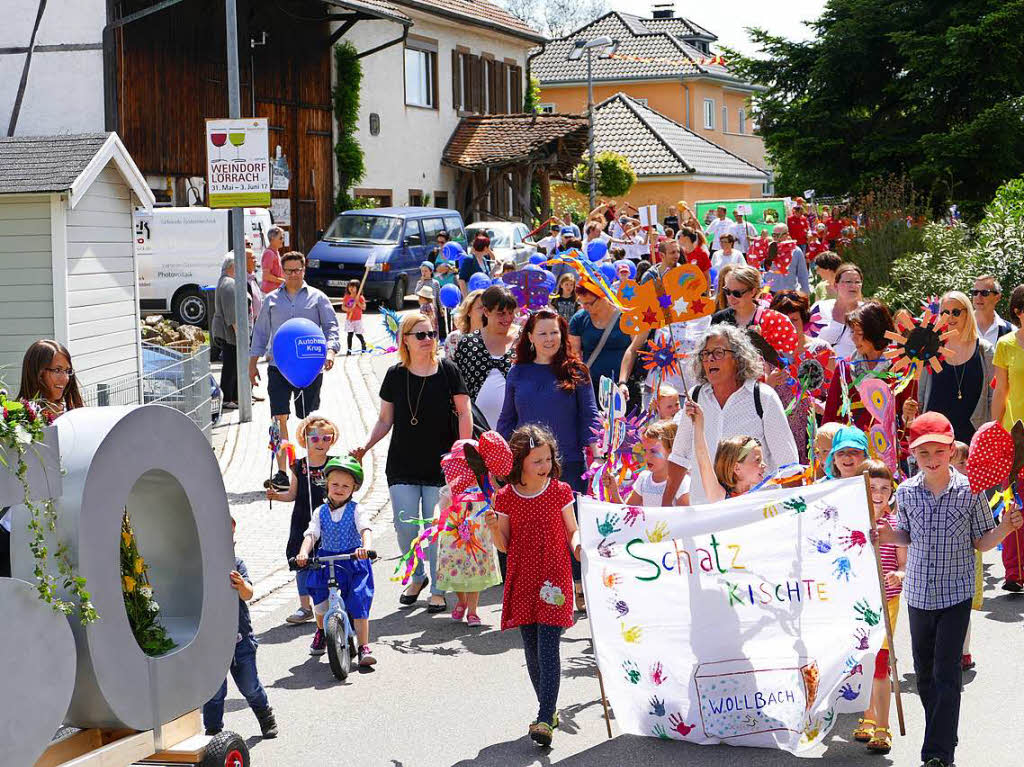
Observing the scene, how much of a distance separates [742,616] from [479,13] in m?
36.0

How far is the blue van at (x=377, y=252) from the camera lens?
28.0m

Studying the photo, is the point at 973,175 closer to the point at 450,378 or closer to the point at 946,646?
the point at 450,378

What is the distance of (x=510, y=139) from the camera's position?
38969mm

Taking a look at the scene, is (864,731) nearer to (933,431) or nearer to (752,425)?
(933,431)

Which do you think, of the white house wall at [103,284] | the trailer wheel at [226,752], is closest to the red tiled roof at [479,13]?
the white house wall at [103,284]

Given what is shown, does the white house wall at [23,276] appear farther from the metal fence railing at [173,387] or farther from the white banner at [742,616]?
the white banner at [742,616]

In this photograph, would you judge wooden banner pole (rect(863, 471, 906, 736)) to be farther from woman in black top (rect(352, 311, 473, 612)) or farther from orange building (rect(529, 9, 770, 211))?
orange building (rect(529, 9, 770, 211))

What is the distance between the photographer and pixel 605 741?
6.39 meters

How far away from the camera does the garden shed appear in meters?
16.0

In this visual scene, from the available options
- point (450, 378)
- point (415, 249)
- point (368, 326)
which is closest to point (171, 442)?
point (450, 378)

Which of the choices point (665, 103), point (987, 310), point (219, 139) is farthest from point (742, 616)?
point (665, 103)

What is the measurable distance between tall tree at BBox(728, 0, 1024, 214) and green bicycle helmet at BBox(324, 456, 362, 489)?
2231cm

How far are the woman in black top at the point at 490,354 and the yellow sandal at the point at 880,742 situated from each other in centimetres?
382

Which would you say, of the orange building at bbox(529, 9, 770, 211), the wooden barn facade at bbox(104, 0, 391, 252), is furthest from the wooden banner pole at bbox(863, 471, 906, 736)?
the orange building at bbox(529, 9, 770, 211)
